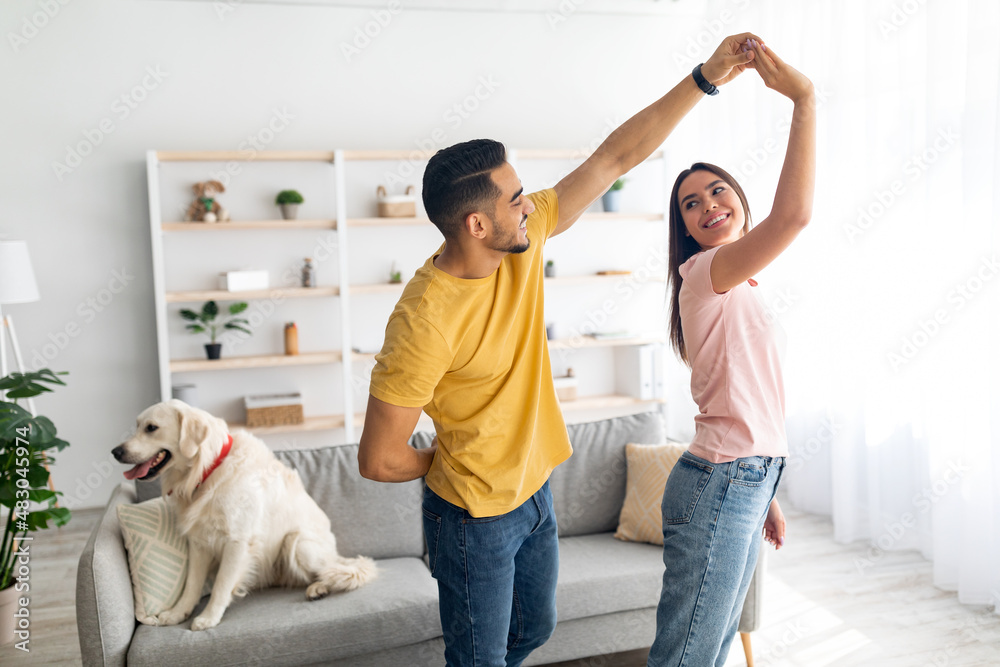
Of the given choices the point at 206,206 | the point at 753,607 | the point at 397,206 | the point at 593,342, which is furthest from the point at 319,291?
the point at 753,607

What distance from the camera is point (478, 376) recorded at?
137 cm

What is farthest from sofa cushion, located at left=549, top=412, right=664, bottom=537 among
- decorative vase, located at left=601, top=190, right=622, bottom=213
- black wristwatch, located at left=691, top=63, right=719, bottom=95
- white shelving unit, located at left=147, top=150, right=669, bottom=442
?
decorative vase, located at left=601, top=190, right=622, bottom=213

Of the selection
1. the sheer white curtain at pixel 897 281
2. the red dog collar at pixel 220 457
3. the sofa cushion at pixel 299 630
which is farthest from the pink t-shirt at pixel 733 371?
the sheer white curtain at pixel 897 281

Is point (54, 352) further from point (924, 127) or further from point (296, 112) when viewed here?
point (924, 127)

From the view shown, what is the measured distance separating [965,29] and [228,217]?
3.71 metres

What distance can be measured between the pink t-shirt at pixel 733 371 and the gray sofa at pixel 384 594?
102 centimetres

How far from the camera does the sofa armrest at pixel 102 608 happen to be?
6.36ft

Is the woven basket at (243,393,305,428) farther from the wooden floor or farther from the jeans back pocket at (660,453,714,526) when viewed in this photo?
the jeans back pocket at (660,453,714,526)

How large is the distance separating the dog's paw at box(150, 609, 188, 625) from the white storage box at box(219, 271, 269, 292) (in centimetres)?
239

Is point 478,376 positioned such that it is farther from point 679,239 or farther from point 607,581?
point 607,581

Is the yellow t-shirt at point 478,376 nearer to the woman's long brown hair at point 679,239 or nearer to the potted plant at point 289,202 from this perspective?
the woman's long brown hair at point 679,239

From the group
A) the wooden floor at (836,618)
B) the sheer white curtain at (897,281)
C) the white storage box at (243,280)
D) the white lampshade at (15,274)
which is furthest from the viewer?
the white storage box at (243,280)

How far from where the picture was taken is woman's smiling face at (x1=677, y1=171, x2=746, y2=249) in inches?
64.3

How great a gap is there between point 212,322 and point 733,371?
3646 millimetres
